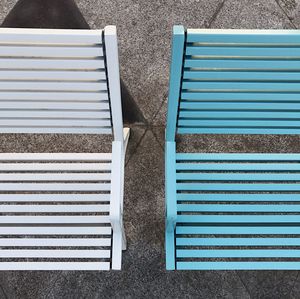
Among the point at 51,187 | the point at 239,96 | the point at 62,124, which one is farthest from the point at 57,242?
the point at 239,96

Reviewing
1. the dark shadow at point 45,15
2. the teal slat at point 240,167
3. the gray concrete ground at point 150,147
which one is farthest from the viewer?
the dark shadow at point 45,15

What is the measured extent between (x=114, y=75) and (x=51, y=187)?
69cm

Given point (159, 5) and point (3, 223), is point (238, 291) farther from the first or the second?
point (159, 5)

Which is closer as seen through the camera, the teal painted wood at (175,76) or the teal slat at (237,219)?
the teal painted wood at (175,76)

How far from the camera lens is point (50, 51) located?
1.63 metres

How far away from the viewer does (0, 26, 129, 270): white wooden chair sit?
5.32ft

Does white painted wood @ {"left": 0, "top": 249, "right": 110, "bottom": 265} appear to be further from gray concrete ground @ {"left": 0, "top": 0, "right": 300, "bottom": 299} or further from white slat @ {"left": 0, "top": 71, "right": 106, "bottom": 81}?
white slat @ {"left": 0, "top": 71, "right": 106, "bottom": 81}

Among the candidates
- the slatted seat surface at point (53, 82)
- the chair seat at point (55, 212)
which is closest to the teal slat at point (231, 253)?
the chair seat at point (55, 212)

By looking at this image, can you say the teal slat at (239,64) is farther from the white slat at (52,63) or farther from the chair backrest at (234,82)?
the white slat at (52,63)

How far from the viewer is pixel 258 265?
1.90 metres

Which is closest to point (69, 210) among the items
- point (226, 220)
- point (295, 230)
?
point (226, 220)

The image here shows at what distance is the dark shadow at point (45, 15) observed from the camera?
294cm

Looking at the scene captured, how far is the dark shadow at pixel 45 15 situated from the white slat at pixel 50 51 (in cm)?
137

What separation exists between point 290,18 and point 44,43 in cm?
208
